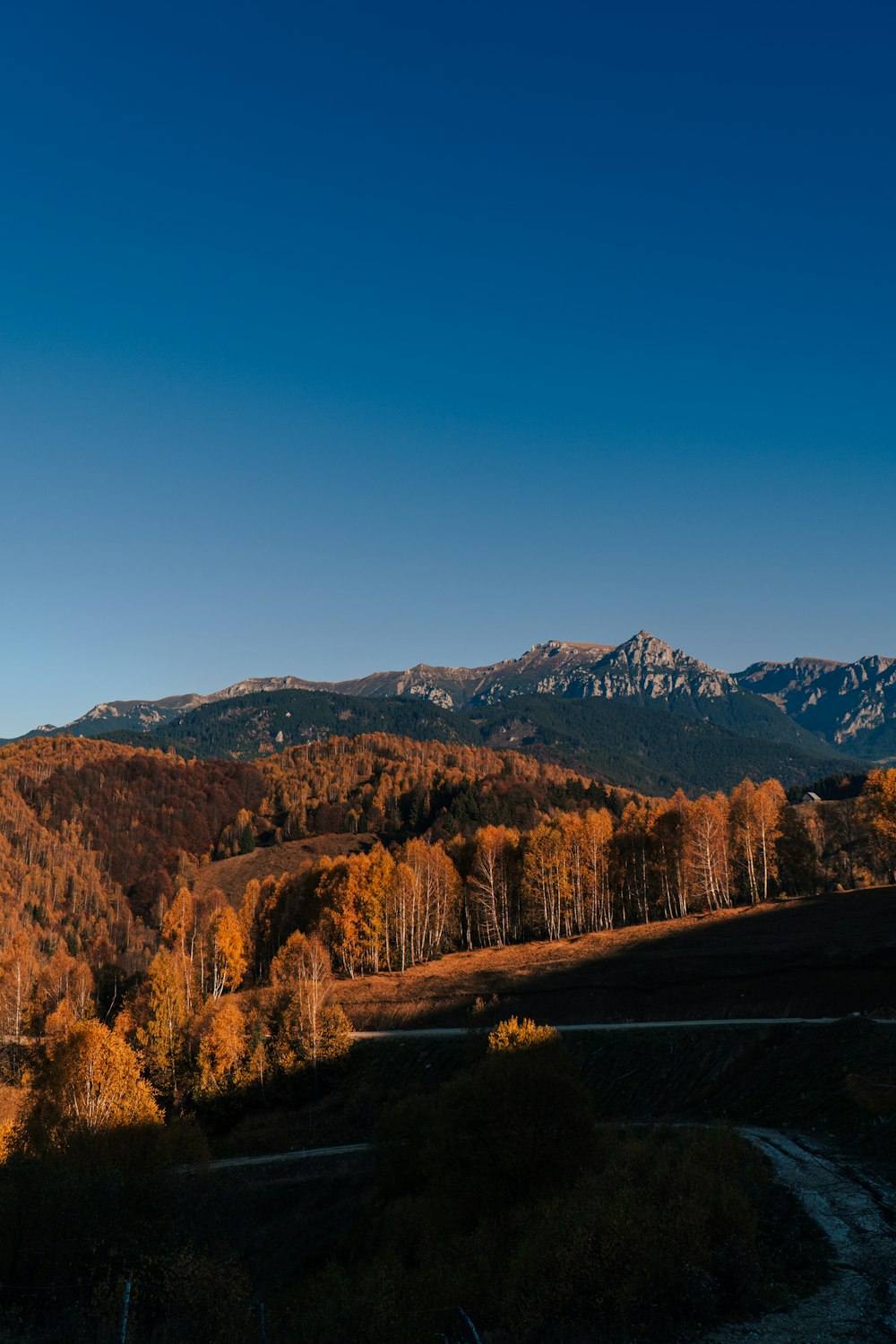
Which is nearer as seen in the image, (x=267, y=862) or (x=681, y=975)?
(x=681, y=975)

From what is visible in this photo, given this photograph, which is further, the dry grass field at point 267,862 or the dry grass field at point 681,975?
the dry grass field at point 267,862

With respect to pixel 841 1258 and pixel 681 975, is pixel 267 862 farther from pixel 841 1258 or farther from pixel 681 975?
pixel 841 1258

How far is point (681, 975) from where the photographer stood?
70.0 metres

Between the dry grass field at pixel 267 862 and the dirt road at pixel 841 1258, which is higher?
the dirt road at pixel 841 1258

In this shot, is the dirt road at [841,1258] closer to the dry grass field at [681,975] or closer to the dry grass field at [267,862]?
the dry grass field at [681,975]

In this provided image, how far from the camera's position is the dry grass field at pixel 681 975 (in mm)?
60594

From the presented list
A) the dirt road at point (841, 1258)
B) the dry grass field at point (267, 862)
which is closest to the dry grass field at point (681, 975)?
the dirt road at point (841, 1258)

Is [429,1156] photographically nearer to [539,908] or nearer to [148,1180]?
[148,1180]

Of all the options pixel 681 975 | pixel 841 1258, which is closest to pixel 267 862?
pixel 681 975

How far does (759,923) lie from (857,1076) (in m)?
41.8

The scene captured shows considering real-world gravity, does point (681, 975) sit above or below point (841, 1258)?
below

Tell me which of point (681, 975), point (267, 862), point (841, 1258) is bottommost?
point (681, 975)

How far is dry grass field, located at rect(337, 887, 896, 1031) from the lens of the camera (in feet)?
199

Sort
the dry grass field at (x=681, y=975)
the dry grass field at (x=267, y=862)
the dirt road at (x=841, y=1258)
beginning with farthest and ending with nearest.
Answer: the dry grass field at (x=267, y=862) < the dry grass field at (x=681, y=975) < the dirt road at (x=841, y=1258)
